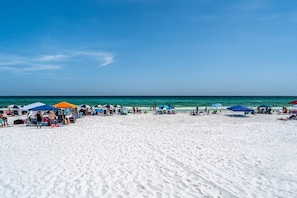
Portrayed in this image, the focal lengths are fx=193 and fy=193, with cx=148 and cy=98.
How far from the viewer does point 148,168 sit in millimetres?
5629

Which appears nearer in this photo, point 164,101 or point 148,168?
point 148,168

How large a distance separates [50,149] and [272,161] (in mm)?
7973

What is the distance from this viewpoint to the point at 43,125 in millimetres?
13148

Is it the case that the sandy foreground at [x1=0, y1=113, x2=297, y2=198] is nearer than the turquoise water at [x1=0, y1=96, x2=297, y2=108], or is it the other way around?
the sandy foreground at [x1=0, y1=113, x2=297, y2=198]

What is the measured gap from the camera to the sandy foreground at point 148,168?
4.32 meters

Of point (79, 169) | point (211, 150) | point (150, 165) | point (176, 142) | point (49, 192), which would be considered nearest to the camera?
point (49, 192)

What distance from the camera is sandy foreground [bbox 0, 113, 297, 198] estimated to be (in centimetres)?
432

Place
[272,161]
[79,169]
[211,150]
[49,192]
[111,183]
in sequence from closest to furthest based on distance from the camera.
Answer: [49,192] < [111,183] < [79,169] < [272,161] < [211,150]

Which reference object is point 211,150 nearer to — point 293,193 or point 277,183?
point 277,183

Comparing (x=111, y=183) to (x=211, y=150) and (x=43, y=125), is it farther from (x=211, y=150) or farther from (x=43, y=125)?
(x=43, y=125)

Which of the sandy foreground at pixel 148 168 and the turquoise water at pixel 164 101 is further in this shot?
the turquoise water at pixel 164 101

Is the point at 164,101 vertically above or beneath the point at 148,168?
beneath

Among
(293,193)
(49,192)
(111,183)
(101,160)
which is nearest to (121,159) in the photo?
(101,160)

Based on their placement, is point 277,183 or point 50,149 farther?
point 50,149
